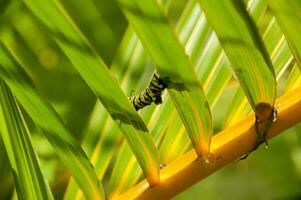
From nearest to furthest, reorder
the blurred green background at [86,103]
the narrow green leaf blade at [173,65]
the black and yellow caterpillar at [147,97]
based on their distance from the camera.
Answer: the narrow green leaf blade at [173,65] < the black and yellow caterpillar at [147,97] < the blurred green background at [86,103]

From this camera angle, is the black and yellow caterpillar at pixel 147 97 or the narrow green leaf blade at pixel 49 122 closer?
the narrow green leaf blade at pixel 49 122

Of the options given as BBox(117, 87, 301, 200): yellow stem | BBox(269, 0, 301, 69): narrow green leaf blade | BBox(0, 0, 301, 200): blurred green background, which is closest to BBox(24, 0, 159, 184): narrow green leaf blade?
BBox(117, 87, 301, 200): yellow stem

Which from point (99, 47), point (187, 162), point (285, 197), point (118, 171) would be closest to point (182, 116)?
point (187, 162)

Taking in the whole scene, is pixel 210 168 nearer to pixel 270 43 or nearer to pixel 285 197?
pixel 270 43

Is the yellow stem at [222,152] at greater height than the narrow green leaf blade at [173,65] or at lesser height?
lesser

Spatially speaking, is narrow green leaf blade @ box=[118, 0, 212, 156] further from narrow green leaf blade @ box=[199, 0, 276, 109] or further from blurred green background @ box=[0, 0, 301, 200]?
blurred green background @ box=[0, 0, 301, 200]

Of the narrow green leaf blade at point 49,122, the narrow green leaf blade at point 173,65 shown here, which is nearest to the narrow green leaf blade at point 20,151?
the narrow green leaf blade at point 49,122

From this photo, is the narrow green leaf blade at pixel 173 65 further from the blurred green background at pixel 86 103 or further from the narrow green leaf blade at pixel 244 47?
the blurred green background at pixel 86 103

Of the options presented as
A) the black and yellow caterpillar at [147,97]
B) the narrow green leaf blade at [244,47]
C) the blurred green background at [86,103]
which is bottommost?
the blurred green background at [86,103]

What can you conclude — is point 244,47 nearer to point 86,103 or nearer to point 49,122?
point 49,122
